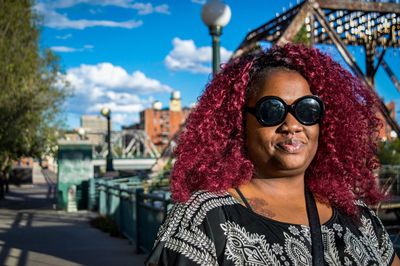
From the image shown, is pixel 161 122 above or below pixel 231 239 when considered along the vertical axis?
above

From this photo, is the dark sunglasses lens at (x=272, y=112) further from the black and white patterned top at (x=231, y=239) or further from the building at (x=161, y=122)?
the building at (x=161, y=122)

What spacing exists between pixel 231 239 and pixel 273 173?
0.40m

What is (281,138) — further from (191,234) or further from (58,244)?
(58,244)

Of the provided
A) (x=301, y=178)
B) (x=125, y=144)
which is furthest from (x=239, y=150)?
(x=125, y=144)

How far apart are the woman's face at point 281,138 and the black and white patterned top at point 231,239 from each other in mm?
229

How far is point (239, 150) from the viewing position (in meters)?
2.17

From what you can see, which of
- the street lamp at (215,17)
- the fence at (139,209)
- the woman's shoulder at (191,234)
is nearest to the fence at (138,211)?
the fence at (139,209)

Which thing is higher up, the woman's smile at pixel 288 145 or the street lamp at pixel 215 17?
the street lamp at pixel 215 17

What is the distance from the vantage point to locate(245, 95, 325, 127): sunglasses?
2016 mm

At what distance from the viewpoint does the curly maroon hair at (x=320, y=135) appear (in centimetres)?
214

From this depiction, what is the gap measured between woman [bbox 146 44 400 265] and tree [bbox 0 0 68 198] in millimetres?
20268

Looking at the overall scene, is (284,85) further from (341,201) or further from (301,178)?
(341,201)

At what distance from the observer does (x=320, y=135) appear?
243 cm

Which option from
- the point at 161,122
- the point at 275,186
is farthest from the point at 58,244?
the point at 161,122
